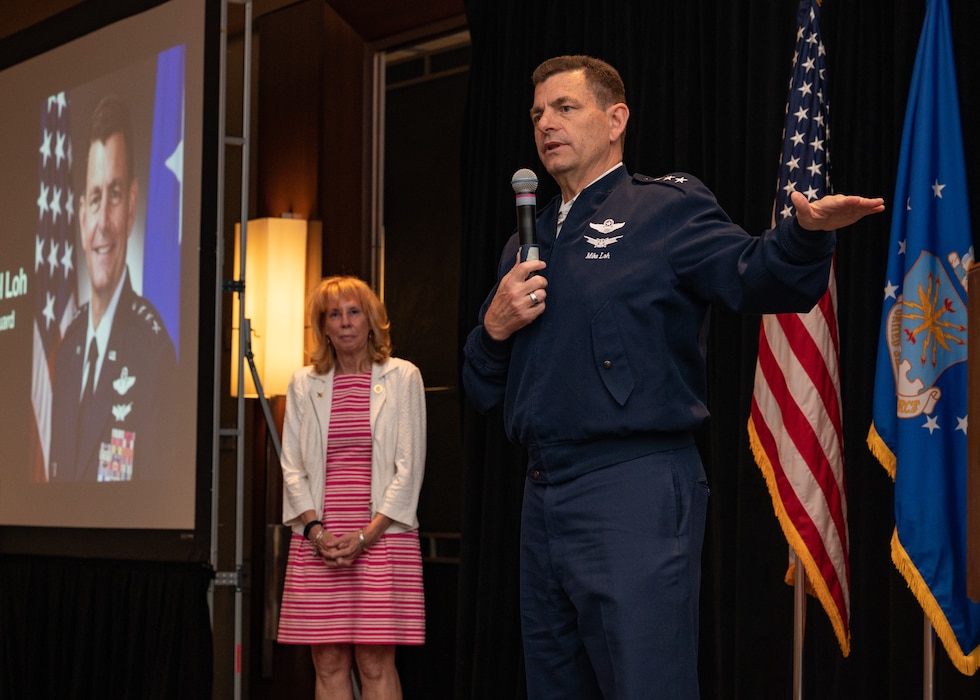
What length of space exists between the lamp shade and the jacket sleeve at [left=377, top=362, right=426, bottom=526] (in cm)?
112

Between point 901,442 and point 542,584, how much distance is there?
1.42 metres

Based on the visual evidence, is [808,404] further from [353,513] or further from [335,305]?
[335,305]

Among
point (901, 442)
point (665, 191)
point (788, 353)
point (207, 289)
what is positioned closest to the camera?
point (665, 191)

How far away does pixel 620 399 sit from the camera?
2.19 meters

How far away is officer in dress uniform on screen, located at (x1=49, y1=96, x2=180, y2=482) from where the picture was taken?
484 cm

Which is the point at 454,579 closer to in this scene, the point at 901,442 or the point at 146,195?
the point at 146,195

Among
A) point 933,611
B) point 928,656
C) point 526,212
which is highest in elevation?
→ point 526,212

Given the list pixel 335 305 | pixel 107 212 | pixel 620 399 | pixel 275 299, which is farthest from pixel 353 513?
pixel 620 399

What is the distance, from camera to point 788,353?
3523 mm

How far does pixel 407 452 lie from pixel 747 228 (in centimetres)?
139

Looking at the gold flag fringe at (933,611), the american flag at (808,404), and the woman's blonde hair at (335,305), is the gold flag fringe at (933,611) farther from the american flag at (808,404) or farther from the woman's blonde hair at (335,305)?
the woman's blonde hair at (335,305)

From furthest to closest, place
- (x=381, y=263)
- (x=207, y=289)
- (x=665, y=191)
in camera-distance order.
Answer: (x=381, y=263) → (x=207, y=289) → (x=665, y=191)

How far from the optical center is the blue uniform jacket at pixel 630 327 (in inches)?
86.5

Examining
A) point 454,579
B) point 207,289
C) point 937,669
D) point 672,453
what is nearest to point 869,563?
point 937,669
